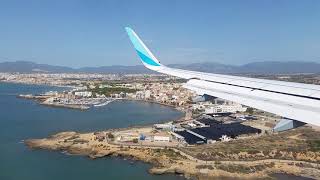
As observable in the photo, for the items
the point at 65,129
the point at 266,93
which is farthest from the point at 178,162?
the point at 65,129

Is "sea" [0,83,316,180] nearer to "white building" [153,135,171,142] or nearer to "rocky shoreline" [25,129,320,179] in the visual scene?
"rocky shoreline" [25,129,320,179]

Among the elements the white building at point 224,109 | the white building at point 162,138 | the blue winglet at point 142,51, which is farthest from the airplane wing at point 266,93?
the white building at point 224,109

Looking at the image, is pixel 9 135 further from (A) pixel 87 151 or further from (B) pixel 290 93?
(B) pixel 290 93

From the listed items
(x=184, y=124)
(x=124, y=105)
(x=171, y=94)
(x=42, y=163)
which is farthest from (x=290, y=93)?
(x=171, y=94)

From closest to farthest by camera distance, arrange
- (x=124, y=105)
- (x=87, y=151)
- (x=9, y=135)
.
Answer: (x=87, y=151) → (x=9, y=135) → (x=124, y=105)

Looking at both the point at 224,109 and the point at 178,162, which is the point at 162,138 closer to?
the point at 178,162

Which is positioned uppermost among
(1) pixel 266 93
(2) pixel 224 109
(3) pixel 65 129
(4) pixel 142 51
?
(4) pixel 142 51

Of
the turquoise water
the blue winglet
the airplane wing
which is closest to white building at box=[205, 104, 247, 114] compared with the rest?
the turquoise water
